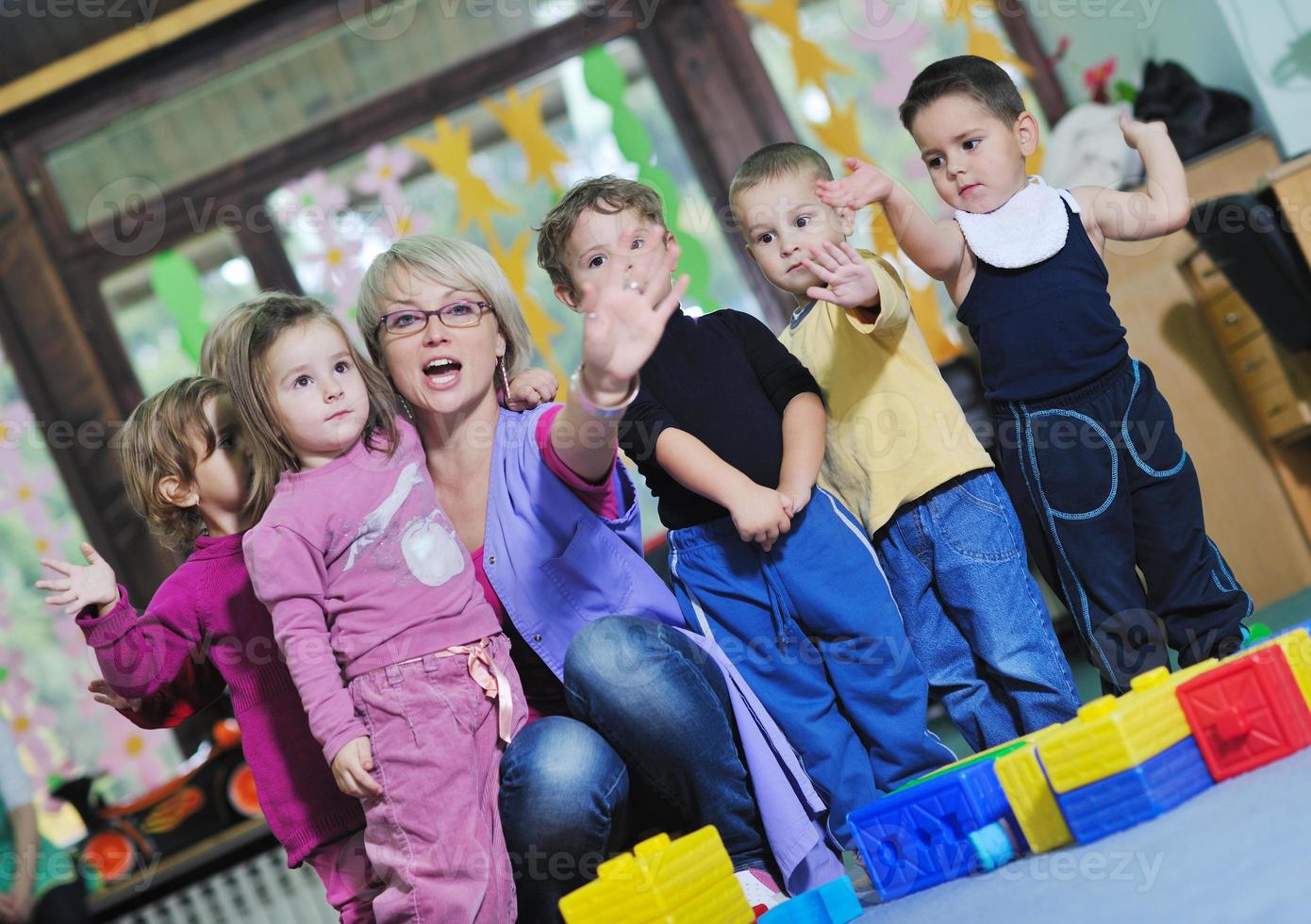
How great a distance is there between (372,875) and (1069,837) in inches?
28.8

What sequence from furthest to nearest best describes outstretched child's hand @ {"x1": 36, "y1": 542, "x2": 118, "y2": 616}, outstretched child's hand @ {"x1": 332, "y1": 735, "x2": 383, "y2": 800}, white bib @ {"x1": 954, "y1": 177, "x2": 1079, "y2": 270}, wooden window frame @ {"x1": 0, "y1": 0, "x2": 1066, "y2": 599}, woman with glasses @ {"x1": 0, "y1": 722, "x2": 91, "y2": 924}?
1. wooden window frame @ {"x1": 0, "y1": 0, "x2": 1066, "y2": 599}
2. woman with glasses @ {"x1": 0, "y1": 722, "x2": 91, "y2": 924}
3. white bib @ {"x1": 954, "y1": 177, "x2": 1079, "y2": 270}
4. outstretched child's hand @ {"x1": 36, "y1": 542, "x2": 118, "y2": 616}
5. outstretched child's hand @ {"x1": 332, "y1": 735, "x2": 383, "y2": 800}

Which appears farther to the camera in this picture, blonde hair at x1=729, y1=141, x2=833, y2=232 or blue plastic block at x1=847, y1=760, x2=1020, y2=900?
blonde hair at x1=729, y1=141, x2=833, y2=232

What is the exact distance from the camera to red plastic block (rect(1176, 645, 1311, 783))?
0.97 meters

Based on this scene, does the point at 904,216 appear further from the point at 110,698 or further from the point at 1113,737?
the point at 110,698

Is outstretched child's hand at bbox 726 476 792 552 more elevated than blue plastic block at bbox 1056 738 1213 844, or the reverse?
outstretched child's hand at bbox 726 476 792 552

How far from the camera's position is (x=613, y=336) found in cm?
117

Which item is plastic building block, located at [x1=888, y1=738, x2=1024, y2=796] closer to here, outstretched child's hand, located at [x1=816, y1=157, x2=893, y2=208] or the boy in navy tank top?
the boy in navy tank top

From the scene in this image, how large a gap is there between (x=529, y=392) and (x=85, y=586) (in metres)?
0.54

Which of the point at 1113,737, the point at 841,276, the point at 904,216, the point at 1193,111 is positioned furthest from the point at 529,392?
the point at 1193,111

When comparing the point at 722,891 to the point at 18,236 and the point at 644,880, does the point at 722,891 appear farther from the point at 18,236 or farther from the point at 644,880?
the point at 18,236

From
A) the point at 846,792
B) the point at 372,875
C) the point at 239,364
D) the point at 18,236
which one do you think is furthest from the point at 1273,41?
the point at 18,236

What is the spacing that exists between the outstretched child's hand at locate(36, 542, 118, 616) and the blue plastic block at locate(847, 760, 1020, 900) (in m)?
0.85

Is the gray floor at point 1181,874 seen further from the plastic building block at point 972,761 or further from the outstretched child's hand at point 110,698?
the outstretched child's hand at point 110,698

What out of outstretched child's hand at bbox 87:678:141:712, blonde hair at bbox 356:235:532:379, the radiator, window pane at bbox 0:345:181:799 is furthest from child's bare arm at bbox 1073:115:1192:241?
window pane at bbox 0:345:181:799
